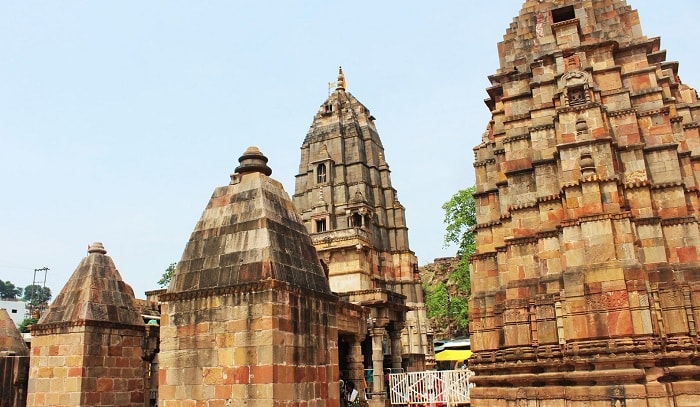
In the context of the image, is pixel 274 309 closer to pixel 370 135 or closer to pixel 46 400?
pixel 46 400

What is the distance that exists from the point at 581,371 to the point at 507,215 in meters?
5.70

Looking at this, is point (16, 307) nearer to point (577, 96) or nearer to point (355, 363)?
point (355, 363)

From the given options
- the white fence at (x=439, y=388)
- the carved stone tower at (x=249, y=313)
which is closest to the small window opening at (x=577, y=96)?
the white fence at (x=439, y=388)

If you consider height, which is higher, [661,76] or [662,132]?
[661,76]

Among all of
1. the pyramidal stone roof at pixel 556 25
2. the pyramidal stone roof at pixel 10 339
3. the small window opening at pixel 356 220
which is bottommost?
the pyramidal stone roof at pixel 10 339

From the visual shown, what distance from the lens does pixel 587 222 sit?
14.6 metres

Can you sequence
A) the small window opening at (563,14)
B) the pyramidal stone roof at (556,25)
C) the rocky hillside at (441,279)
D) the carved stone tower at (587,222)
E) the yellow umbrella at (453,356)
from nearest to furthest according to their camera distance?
the carved stone tower at (587,222) → the pyramidal stone roof at (556,25) → the small window opening at (563,14) → the yellow umbrella at (453,356) → the rocky hillside at (441,279)

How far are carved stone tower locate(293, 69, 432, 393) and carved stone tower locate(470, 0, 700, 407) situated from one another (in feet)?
66.8

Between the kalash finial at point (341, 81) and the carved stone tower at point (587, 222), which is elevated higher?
the kalash finial at point (341, 81)

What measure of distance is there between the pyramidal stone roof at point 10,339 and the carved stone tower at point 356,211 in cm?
2504

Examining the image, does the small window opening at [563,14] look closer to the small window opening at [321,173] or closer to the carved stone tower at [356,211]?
the carved stone tower at [356,211]

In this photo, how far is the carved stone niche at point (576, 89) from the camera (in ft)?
55.7

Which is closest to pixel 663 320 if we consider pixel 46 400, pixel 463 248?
pixel 46 400

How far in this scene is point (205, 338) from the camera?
9.38 meters
